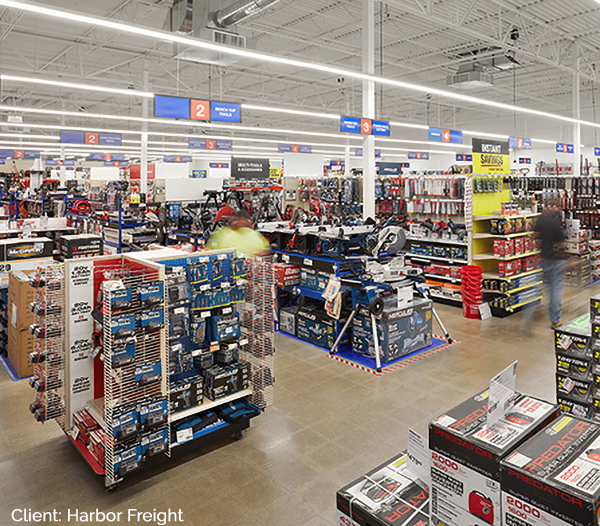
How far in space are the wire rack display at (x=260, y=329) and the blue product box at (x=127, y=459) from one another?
118 centimetres

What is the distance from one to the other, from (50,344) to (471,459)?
11.4ft

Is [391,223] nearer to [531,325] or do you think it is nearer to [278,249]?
[278,249]

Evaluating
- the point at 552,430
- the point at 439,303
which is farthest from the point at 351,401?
the point at 439,303

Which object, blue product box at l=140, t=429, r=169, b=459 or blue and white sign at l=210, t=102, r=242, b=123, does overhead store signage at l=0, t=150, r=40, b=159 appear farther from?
blue product box at l=140, t=429, r=169, b=459

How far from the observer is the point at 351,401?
473cm

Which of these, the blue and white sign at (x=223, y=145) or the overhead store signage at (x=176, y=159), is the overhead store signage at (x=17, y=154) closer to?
the overhead store signage at (x=176, y=159)

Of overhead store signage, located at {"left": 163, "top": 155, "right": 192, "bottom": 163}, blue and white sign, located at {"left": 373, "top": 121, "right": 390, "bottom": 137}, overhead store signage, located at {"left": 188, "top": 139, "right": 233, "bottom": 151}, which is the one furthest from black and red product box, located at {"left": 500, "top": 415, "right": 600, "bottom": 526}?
overhead store signage, located at {"left": 163, "top": 155, "right": 192, "bottom": 163}

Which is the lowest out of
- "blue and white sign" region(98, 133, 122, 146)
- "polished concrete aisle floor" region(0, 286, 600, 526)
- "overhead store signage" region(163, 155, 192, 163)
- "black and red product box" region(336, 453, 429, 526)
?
"polished concrete aisle floor" region(0, 286, 600, 526)

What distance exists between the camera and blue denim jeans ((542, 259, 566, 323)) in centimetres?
684

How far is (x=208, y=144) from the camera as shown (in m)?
17.3

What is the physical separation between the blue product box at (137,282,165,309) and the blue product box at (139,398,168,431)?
709mm

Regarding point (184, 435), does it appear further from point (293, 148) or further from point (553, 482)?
point (293, 148)

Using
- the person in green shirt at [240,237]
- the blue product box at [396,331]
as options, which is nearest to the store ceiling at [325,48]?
the person in green shirt at [240,237]

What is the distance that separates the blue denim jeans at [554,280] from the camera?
6.84 meters
